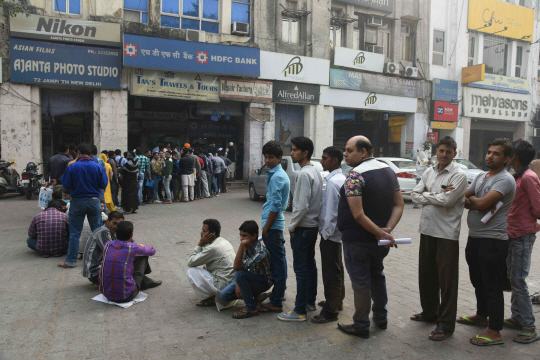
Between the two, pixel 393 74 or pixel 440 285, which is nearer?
pixel 440 285

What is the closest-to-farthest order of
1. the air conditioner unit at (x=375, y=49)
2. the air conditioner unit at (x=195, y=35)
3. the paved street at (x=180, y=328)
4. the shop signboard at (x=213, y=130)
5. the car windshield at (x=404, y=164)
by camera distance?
the paved street at (x=180, y=328) < the car windshield at (x=404, y=164) < the air conditioner unit at (x=195, y=35) < the shop signboard at (x=213, y=130) < the air conditioner unit at (x=375, y=49)

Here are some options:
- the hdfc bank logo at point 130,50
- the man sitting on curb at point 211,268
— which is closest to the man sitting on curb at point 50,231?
the man sitting on curb at point 211,268

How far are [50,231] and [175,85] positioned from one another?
11339 mm

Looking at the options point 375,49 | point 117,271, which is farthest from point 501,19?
point 117,271

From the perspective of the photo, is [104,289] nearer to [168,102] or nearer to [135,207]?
[135,207]

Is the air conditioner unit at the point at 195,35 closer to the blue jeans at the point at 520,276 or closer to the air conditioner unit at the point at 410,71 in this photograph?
the air conditioner unit at the point at 410,71

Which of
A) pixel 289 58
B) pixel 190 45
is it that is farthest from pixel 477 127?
pixel 190 45

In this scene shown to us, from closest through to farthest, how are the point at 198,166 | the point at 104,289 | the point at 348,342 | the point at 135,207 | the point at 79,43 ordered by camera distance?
the point at 348,342, the point at 104,289, the point at 135,207, the point at 198,166, the point at 79,43

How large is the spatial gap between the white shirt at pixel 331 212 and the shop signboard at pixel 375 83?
55.2 feet

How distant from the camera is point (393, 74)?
21.7 m

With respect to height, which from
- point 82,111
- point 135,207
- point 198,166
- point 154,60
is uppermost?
point 154,60

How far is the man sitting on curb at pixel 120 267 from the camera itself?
4.55m

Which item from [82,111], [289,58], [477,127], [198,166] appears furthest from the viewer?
[477,127]

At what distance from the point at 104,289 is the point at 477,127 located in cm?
2578
